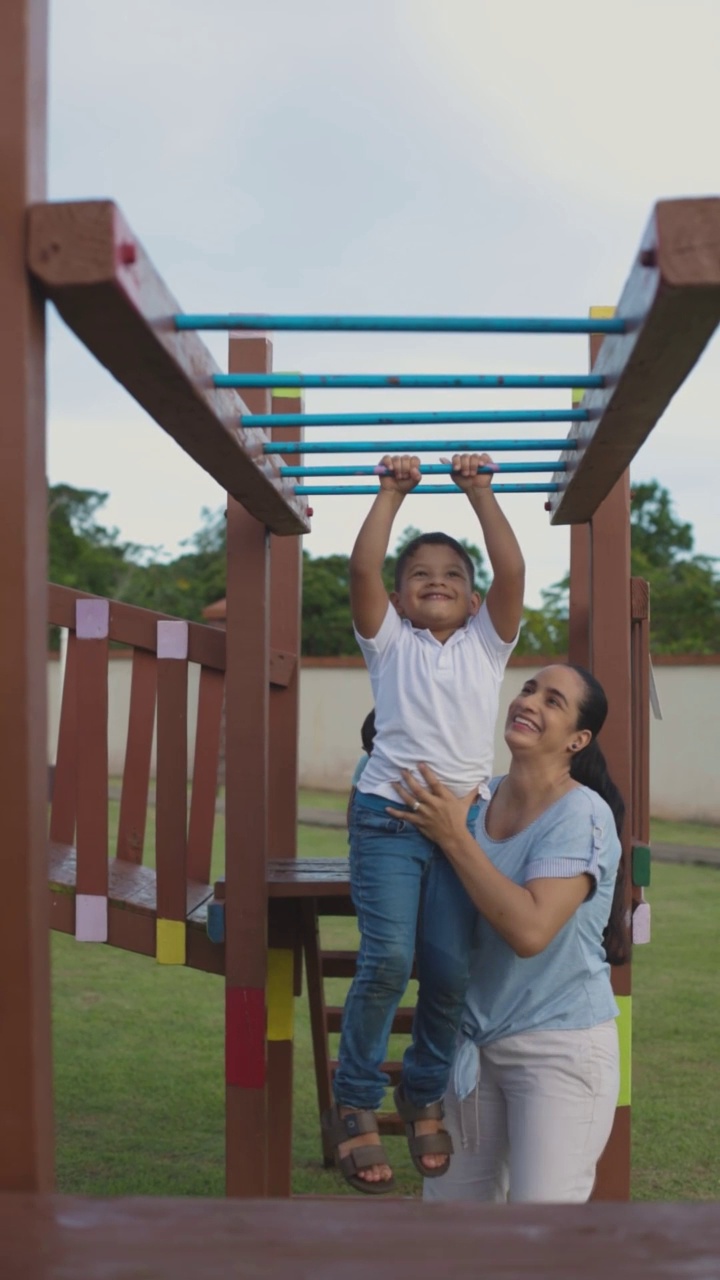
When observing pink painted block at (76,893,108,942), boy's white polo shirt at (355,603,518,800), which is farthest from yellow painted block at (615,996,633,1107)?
pink painted block at (76,893,108,942)

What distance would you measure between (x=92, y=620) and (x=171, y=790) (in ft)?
1.91

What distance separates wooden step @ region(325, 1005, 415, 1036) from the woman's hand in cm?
162

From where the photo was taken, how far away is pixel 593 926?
112 inches

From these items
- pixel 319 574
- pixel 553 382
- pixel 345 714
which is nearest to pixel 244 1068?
pixel 553 382

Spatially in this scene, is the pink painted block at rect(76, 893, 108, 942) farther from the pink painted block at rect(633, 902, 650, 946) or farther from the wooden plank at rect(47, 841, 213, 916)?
the pink painted block at rect(633, 902, 650, 946)

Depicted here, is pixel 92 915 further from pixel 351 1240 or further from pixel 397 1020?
pixel 351 1240

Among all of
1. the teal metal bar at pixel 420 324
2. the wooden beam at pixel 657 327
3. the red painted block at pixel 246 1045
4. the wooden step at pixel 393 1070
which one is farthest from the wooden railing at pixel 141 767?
the teal metal bar at pixel 420 324

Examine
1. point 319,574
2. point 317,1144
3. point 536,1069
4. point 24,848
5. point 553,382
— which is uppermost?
point 319,574

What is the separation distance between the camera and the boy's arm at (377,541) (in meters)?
2.91

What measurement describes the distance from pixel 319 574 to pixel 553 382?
1089 inches

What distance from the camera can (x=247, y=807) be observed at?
366 cm

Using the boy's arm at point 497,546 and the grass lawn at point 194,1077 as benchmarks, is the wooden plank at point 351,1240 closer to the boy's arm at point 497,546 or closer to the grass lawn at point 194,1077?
the boy's arm at point 497,546

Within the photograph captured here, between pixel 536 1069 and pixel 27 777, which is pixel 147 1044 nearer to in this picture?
pixel 536 1069

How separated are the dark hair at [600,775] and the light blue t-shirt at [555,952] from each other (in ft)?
0.56
